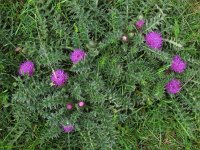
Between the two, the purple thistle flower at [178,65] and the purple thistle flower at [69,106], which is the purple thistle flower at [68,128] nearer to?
the purple thistle flower at [69,106]

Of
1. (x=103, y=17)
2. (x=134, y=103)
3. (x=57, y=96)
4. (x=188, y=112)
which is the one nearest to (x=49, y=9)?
(x=103, y=17)

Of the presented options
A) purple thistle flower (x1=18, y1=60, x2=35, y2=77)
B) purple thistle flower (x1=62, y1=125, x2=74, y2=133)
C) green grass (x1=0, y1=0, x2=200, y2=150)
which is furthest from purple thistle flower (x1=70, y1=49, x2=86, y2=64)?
purple thistle flower (x1=62, y1=125, x2=74, y2=133)

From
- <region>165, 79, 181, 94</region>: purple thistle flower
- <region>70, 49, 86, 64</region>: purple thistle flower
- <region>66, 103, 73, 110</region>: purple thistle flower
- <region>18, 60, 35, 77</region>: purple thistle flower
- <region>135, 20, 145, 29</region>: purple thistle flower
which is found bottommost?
<region>66, 103, 73, 110</region>: purple thistle flower

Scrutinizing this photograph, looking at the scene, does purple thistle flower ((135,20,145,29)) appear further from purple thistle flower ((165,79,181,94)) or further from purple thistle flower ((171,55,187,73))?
purple thistle flower ((165,79,181,94))

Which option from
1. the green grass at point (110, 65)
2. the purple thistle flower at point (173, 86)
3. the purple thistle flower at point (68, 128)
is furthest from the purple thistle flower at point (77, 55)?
the purple thistle flower at point (173, 86)

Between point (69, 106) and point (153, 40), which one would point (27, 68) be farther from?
point (153, 40)
